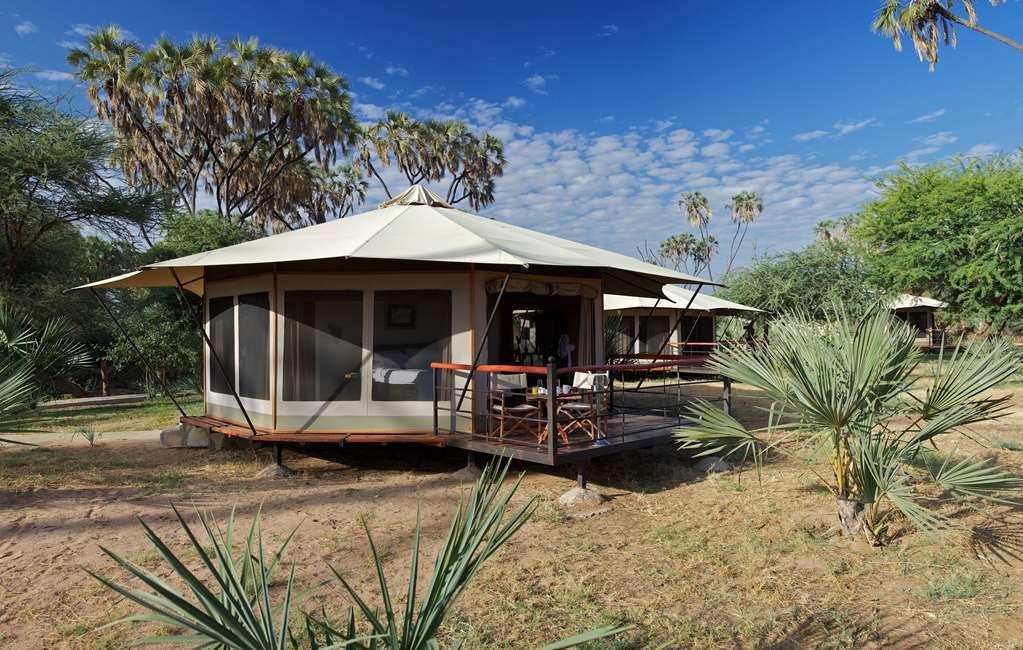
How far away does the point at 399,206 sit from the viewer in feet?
28.2

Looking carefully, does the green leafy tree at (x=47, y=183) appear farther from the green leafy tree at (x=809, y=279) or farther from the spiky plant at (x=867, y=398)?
the green leafy tree at (x=809, y=279)

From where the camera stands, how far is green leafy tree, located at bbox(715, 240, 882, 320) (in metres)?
22.5

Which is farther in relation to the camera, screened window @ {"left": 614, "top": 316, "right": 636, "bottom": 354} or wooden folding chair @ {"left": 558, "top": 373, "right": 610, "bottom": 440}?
screened window @ {"left": 614, "top": 316, "right": 636, "bottom": 354}

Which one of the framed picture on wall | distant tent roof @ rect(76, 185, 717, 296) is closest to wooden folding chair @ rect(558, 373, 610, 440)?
distant tent roof @ rect(76, 185, 717, 296)

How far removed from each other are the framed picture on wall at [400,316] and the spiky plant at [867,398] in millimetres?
3452

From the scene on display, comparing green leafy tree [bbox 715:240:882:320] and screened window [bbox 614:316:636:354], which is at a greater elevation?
green leafy tree [bbox 715:240:882:320]

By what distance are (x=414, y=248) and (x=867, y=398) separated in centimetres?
409

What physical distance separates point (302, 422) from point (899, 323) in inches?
232

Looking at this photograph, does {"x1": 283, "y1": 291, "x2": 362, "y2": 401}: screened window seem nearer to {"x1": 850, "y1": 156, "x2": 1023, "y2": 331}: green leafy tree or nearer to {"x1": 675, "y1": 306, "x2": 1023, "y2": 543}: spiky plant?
{"x1": 675, "y1": 306, "x2": 1023, "y2": 543}: spiky plant

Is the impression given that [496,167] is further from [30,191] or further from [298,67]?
[30,191]

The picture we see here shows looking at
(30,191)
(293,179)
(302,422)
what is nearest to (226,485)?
(302,422)

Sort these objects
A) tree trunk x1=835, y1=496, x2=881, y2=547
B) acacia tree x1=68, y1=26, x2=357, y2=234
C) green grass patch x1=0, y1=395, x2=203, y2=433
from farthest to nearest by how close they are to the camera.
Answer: acacia tree x1=68, y1=26, x2=357, y2=234
green grass patch x1=0, y1=395, x2=203, y2=433
tree trunk x1=835, y1=496, x2=881, y2=547

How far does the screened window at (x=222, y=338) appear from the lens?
782cm

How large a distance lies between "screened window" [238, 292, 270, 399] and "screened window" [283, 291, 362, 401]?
0.34 meters
